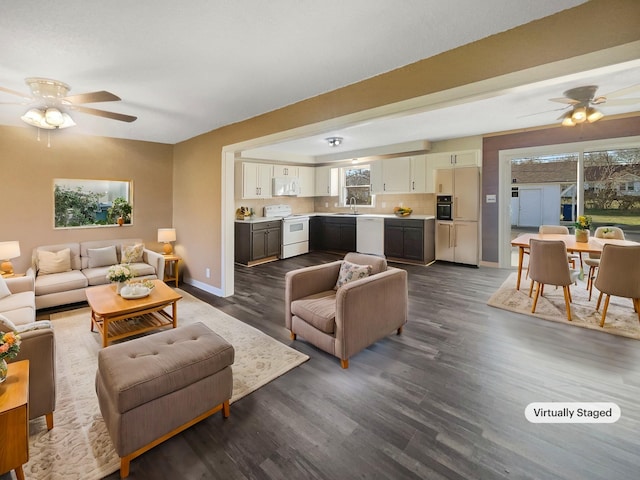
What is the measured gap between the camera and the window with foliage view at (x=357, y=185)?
25.7 feet

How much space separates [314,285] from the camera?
319 cm

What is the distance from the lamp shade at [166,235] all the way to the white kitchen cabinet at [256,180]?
6.20 feet

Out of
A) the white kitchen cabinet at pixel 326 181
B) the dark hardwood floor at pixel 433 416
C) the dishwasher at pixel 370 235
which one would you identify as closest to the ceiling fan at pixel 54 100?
the dark hardwood floor at pixel 433 416

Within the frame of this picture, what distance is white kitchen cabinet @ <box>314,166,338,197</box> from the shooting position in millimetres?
8195

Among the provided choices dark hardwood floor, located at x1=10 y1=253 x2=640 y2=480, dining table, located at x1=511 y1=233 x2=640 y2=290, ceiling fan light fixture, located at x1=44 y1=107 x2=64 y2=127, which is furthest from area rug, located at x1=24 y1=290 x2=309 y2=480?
dining table, located at x1=511 y1=233 x2=640 y2=290

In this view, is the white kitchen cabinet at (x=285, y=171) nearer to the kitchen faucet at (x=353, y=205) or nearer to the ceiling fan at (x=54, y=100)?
the kitchen faucet at (x=353, y=205)

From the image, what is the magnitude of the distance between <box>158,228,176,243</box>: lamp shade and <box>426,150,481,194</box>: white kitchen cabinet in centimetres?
511

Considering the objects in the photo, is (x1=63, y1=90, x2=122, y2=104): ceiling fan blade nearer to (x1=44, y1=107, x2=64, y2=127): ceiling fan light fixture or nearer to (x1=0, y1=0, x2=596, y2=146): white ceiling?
(x1=0, y1=0, x2=596, y2=146): white ceiling

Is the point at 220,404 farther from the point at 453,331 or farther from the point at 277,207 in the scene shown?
the point at 277,207

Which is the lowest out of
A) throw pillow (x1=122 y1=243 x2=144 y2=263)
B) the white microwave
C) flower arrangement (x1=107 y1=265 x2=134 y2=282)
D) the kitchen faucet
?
flower arrangement (x1=107 y1=265 x2=134 y2=282)

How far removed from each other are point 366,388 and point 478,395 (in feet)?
2.64

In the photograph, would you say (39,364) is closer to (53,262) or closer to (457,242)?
(53,262)

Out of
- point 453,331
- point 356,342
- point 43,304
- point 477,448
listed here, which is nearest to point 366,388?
point 356,342

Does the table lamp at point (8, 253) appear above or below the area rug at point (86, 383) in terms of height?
above
